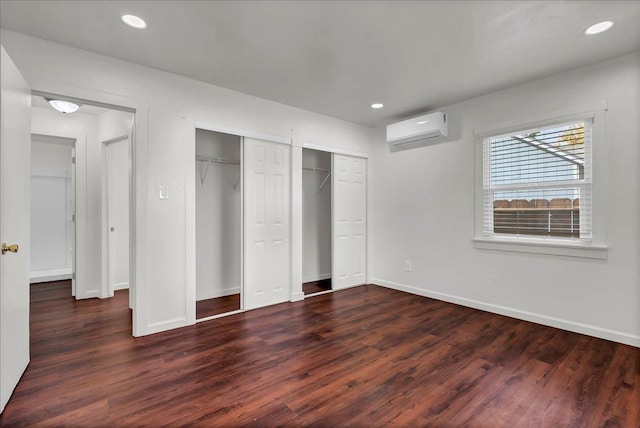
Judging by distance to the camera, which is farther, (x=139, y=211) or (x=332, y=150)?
(x=332, y=150)

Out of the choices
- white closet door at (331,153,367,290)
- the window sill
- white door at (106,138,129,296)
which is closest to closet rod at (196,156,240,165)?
white door at (106,138,129,296)

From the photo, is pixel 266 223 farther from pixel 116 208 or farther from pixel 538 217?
pixel 538 217

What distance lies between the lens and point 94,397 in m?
2.01

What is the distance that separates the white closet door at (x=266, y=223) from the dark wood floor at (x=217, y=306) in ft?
0.96

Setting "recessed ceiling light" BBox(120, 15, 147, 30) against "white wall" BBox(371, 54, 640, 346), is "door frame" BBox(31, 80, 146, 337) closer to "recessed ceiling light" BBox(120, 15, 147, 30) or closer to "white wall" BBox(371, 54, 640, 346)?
"recessed ceiling light" BBox(120, 15, 147, 30)

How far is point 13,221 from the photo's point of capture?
6.68 ft

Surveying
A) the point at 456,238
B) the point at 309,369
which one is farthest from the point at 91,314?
the point at 456,238

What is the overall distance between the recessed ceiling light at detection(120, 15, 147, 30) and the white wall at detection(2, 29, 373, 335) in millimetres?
681

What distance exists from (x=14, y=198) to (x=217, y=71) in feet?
6.45

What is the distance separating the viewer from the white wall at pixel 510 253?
281 cm

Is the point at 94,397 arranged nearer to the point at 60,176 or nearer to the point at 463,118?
the point at 463,118

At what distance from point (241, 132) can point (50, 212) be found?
423 cm

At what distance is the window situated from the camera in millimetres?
3107

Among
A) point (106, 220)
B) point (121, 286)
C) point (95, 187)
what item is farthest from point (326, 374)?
point (95, 187)
